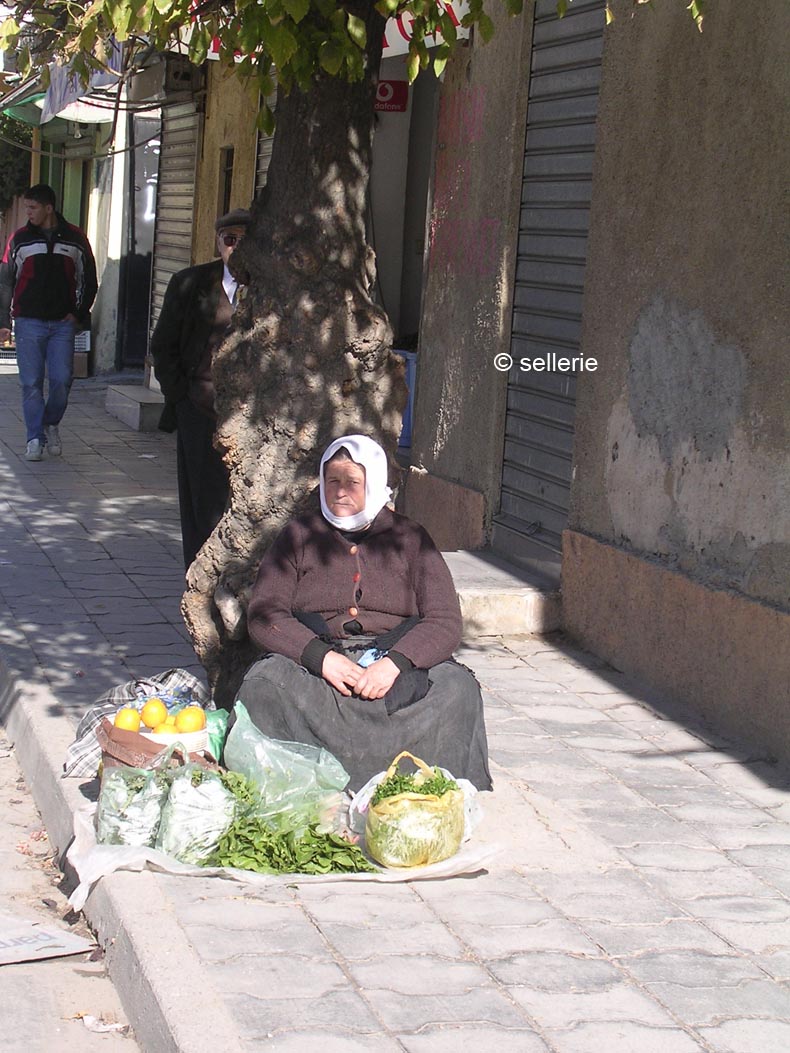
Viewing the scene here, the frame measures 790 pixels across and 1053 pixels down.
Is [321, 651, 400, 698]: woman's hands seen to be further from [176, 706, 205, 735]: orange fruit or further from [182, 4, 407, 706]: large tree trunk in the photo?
[182, 4, 407, 706]: large tree trunk

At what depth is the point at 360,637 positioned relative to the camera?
4910 mm

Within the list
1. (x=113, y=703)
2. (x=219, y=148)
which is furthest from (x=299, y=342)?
(x=219, y=148)

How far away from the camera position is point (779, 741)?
560 cm

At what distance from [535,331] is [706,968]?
487 cm

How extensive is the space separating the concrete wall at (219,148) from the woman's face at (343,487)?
351 inches

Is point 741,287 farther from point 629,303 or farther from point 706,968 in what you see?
point 706,968

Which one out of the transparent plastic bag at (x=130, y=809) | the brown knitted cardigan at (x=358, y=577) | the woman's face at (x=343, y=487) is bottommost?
the transparent plastic bag at (x=130, y=809)

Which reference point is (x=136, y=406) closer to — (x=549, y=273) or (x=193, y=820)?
(x=549, y=273)

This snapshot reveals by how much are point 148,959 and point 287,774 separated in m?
0.98

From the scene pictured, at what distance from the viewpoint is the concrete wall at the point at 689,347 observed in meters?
5.72

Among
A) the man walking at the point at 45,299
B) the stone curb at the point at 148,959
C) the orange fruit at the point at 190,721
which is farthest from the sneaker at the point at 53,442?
the orange fruit at the point at 190,721

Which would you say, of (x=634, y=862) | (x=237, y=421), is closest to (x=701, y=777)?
(x=634, y=862)

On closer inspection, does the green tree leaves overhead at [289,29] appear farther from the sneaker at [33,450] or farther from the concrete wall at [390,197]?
the sneaker at [33,450]

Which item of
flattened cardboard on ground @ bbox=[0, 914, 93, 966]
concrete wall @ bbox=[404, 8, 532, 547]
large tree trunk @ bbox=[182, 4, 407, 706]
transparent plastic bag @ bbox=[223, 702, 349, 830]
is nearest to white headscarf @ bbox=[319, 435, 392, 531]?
large tree trunk @ bbox=[182, 4, 407, 706]
